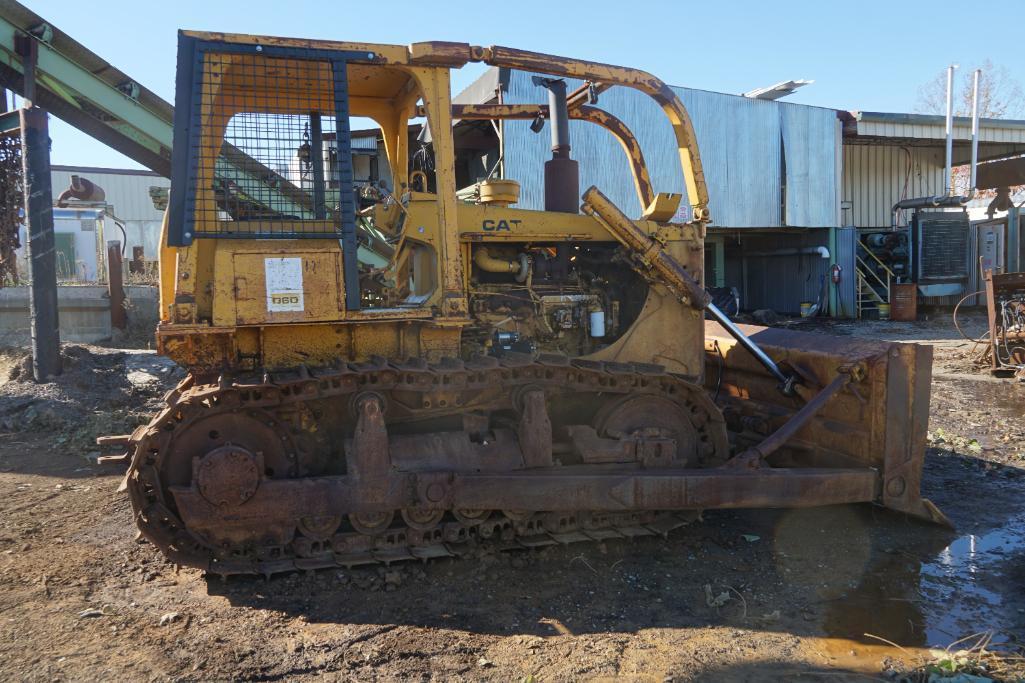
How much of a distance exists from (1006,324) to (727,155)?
362 inches

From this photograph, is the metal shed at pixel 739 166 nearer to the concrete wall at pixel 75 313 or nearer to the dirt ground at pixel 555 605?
the concrete wall at pixel 75 313

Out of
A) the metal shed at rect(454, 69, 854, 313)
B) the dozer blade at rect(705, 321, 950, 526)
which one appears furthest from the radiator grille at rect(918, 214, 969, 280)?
the dozer blade at rect(705, 321, 950, 526)

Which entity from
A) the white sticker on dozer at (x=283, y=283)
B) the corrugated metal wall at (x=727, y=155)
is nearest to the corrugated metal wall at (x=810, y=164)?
the corrugated metal wall at (x=727, y=155)

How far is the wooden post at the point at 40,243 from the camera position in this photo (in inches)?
365

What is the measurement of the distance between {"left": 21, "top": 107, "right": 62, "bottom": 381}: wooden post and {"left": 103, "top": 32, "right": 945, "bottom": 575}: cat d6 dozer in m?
6.00

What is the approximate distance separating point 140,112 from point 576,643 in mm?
8878

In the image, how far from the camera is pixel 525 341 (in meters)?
5.05

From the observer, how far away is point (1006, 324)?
11086 millimetres

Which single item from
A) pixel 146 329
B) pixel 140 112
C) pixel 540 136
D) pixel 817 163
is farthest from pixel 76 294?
pixel 817 163

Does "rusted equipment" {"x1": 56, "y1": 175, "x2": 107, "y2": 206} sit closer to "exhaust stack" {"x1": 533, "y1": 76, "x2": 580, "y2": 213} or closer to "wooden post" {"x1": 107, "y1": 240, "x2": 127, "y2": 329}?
"wooden post" {"x1": 107, "y1": 240, "x2": 127, "y2": 329}

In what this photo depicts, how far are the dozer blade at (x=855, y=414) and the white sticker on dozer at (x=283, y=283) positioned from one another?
2.82 m

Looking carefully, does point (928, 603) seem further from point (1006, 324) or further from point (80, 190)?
point (80, 190)

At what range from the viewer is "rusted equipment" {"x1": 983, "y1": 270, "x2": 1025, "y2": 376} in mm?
10922

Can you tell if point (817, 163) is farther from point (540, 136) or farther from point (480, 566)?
point (480, 566)
